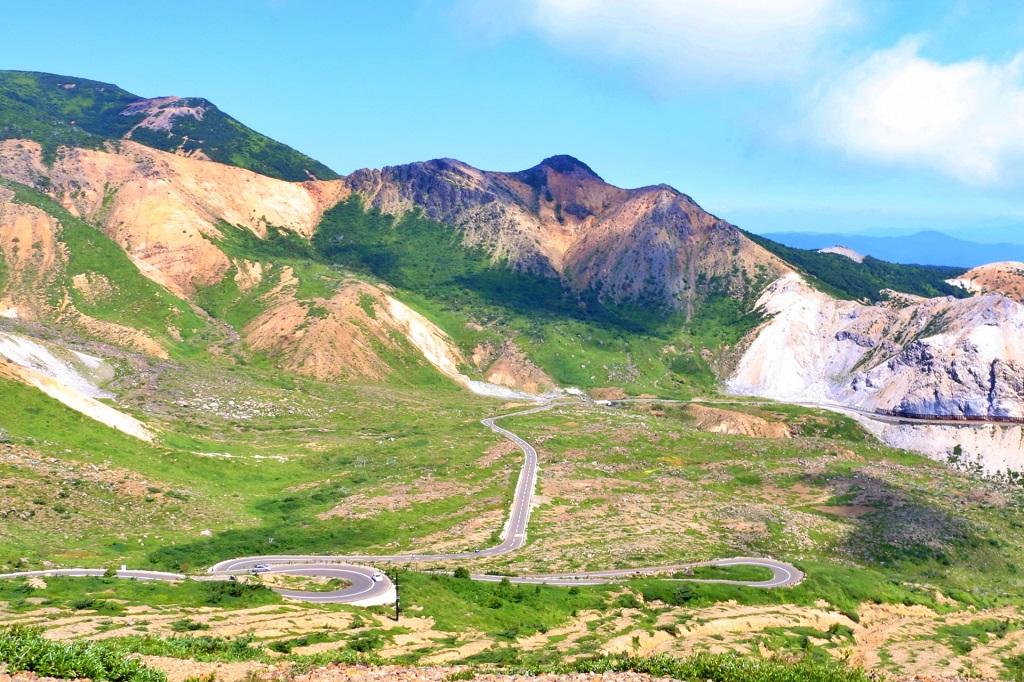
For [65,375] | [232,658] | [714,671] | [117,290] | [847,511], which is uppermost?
[117,290]

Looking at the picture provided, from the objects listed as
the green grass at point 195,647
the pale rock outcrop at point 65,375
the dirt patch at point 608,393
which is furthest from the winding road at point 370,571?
the dirt patch at point 608,393

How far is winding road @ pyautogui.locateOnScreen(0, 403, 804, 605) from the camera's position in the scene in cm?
5472

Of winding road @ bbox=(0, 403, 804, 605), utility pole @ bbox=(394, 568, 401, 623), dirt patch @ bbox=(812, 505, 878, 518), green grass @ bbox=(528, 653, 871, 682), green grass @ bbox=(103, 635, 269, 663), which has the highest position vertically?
green grass @ bbox=(528, 653, 871, 682)

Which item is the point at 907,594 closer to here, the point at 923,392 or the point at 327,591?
the point at 327,591

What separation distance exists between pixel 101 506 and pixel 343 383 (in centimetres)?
9290

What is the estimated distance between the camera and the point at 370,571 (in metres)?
63.2

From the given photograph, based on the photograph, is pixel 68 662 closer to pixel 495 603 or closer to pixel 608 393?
pixel 495 603

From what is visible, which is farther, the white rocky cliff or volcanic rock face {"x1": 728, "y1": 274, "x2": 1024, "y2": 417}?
volcanic rock face {"x1": 728, "y1": 274, "x2": 1024, "y2": 417}

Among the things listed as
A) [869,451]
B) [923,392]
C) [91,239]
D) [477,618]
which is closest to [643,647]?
[477,618]

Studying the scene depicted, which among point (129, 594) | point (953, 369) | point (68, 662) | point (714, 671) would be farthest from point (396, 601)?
point (953, 369)

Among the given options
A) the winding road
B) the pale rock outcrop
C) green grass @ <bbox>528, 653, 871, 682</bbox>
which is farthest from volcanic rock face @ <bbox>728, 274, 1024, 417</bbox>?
green grass @ <bbox>528, 653, 871, 682</bbox>

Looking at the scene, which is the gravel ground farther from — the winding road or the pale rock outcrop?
the pale rock outcrop

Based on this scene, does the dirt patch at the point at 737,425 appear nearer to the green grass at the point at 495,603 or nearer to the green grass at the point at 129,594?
the green grass at the point at 495,603

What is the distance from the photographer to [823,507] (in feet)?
353
